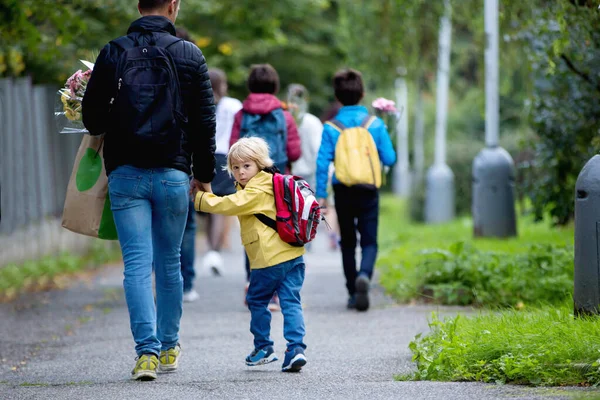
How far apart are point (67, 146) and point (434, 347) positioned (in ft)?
32.4

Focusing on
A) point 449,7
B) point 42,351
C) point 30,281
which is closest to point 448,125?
point 449,7

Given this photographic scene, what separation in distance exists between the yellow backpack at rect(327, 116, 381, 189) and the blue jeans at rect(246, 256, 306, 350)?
94.0 inches

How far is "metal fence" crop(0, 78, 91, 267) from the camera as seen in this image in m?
12.0

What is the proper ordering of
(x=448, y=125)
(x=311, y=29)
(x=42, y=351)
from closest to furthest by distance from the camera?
(x=42, y=351) < (x=311, y=29) < (x=448, y=125)

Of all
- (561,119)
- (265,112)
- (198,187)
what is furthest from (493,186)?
(198,187)

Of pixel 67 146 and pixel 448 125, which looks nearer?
pixel 67 146

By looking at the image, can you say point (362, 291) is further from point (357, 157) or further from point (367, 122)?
point (367, 122)

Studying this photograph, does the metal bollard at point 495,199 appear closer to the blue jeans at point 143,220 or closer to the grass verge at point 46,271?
the grass verge at point 46,271

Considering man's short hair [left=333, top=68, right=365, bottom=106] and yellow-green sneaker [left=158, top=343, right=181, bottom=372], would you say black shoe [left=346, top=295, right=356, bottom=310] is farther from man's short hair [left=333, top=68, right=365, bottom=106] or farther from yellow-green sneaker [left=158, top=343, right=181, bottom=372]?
yellow-green sneaker [left=158, top=343, right=181, bottom=372]

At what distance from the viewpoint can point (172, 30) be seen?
5.66 meters

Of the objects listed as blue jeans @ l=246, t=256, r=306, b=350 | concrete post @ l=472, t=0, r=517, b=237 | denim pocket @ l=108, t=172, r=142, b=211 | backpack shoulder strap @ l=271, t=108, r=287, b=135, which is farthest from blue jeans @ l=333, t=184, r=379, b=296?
concrete post @ l=472, t=0, r=517, b=237

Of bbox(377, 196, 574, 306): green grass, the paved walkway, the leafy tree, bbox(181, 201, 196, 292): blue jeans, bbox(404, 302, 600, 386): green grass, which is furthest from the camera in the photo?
the leafy tree

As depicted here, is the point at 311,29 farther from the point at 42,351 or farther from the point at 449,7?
the point at 42,351

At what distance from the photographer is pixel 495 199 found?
39.8ft
